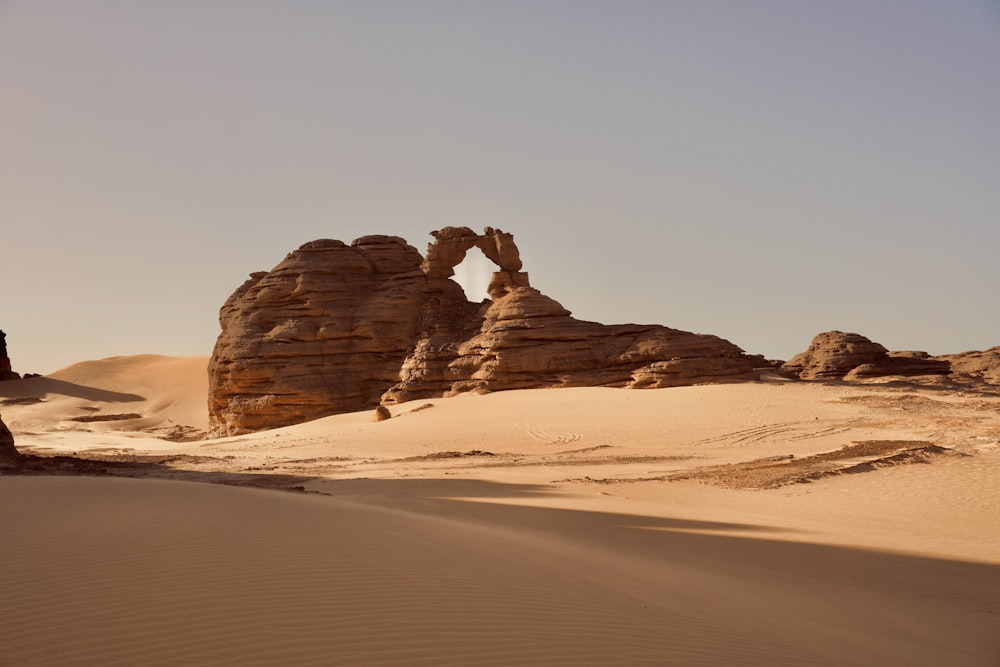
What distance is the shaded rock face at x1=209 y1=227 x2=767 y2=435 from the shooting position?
1265 inches

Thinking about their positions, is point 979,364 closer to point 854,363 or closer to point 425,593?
point 854,363

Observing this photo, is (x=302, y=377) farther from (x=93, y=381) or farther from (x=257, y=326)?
(x=93, y=381)

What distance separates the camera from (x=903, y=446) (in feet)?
62.7

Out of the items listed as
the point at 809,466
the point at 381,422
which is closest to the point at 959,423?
the point at 809,466

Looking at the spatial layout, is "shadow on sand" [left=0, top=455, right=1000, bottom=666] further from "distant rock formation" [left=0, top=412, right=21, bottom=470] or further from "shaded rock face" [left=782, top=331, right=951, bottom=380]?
"shaded rock face" [left=782, top=331, right=951, bottom=380]

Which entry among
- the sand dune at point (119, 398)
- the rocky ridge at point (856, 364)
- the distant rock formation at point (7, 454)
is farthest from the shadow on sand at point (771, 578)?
the sand dune at point (119, 398)

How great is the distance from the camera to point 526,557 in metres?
8.06

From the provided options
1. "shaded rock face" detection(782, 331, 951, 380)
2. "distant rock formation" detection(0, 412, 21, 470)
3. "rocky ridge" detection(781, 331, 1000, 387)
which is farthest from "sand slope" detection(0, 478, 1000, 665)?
"shaded rock face" detection(782, 331, 951, 380)

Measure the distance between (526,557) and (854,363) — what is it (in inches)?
1525

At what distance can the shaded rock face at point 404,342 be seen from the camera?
3212cm

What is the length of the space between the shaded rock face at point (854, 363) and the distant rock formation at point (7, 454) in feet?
117

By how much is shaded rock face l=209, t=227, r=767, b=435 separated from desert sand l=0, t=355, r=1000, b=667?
9.69 m

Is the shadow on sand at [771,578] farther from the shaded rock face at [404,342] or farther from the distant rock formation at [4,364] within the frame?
the distant rock formation at [4,364]

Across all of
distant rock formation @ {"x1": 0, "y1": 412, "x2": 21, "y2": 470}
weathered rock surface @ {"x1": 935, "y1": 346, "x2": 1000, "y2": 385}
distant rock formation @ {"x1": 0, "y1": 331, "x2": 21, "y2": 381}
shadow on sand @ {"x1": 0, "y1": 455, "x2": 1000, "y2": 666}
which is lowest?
shadow on sand @ {"x1": 0, "y1": 455, "x2": 1000, "y2": 666}
